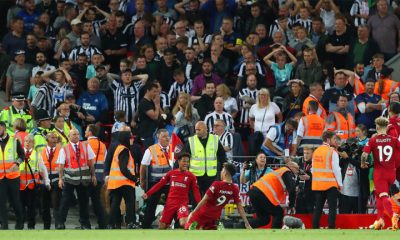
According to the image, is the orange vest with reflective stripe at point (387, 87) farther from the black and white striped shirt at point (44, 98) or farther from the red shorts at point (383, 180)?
the black and white striped shirt at point (44, 98)

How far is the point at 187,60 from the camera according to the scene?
29.2 m

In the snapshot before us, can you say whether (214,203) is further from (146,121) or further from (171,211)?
(146,121)

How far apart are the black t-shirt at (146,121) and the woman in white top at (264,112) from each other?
2.06 metres

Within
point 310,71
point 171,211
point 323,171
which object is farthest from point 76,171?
point 310,71

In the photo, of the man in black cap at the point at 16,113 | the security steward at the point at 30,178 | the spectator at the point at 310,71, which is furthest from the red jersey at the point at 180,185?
the spectator at the point at 310,71

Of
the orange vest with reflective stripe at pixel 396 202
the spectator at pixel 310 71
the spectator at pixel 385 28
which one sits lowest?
the orange vest with reflective stripe at pixel 396 202

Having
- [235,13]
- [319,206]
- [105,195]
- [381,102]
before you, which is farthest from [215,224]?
[235,13]

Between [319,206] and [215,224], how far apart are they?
193cm

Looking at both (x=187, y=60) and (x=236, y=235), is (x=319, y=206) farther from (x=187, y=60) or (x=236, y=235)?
(x=187, y=60)

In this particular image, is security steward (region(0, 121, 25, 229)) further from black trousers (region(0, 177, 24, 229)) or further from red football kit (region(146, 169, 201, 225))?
red football kit (region(146, 169, 201, 225))

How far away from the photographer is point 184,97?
27188mm

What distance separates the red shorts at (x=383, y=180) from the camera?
899 inches

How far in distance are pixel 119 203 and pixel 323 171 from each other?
374 centimetres

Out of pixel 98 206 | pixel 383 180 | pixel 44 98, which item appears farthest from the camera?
pixel 44 98
